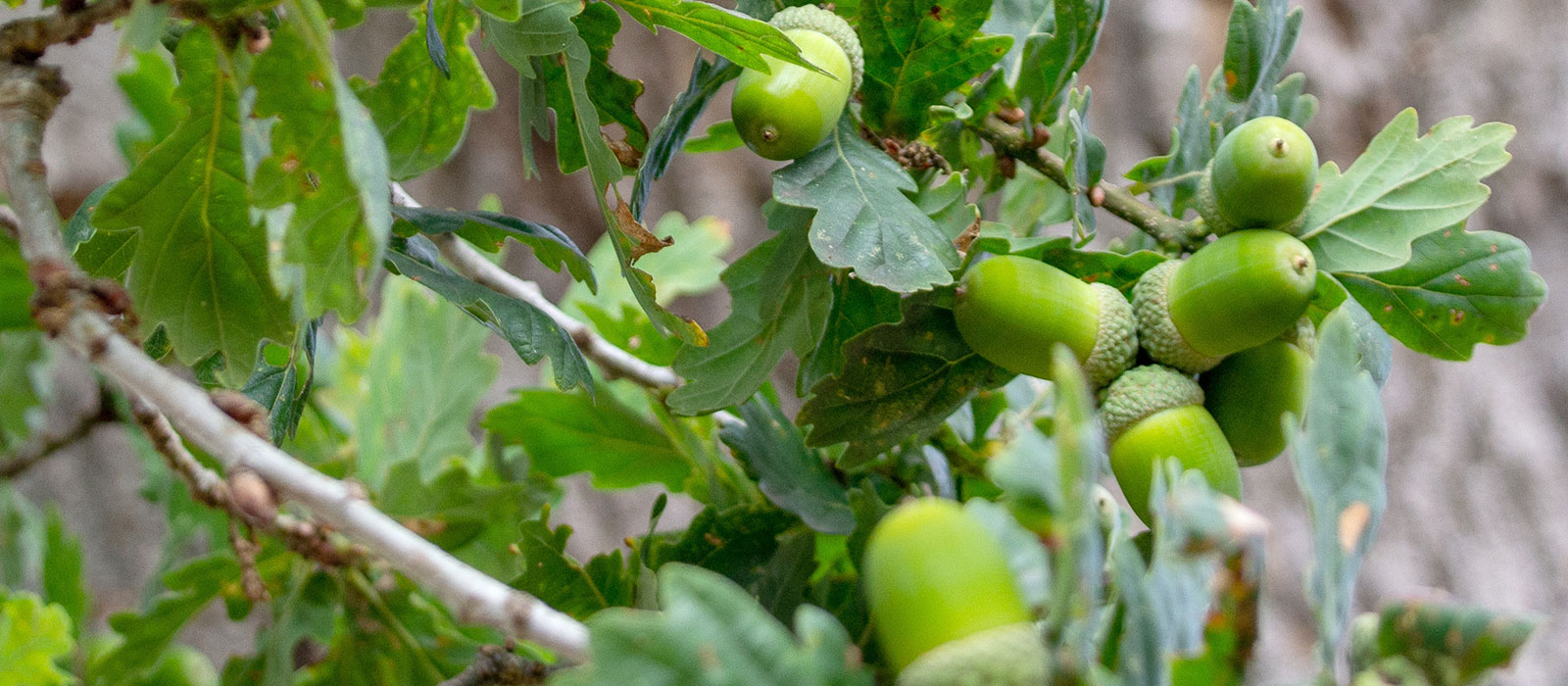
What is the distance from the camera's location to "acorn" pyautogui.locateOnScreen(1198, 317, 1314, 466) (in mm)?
625

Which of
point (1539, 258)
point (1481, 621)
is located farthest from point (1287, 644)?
point (1481, 621)

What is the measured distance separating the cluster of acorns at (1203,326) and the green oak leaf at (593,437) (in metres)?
0.35

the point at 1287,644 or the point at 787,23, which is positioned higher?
the point at 787,23

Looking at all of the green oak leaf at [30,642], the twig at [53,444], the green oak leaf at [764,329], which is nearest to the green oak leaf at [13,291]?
the twig at [53,444]

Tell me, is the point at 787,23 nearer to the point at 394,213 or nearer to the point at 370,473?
the point at 394,213

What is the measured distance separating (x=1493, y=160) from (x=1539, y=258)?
199cm

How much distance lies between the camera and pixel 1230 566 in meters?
0.40

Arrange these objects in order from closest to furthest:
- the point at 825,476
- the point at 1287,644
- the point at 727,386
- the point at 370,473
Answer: the point at 727,386 → the point at 825,476 → the point at 370,473 → the point at 1287,644

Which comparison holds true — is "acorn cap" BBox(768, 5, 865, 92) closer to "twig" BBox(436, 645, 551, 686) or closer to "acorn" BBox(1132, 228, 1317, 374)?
"acorn" BBox(1132, 228, 1317, 374)

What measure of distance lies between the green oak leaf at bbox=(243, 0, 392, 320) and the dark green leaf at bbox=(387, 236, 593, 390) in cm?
15

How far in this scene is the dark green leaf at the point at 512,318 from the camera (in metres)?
0.66

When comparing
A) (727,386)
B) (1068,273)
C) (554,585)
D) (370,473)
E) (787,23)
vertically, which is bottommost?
(370,473)

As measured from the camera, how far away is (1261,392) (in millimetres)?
633

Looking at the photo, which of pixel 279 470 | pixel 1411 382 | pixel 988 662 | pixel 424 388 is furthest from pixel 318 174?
pixel 1411 382
